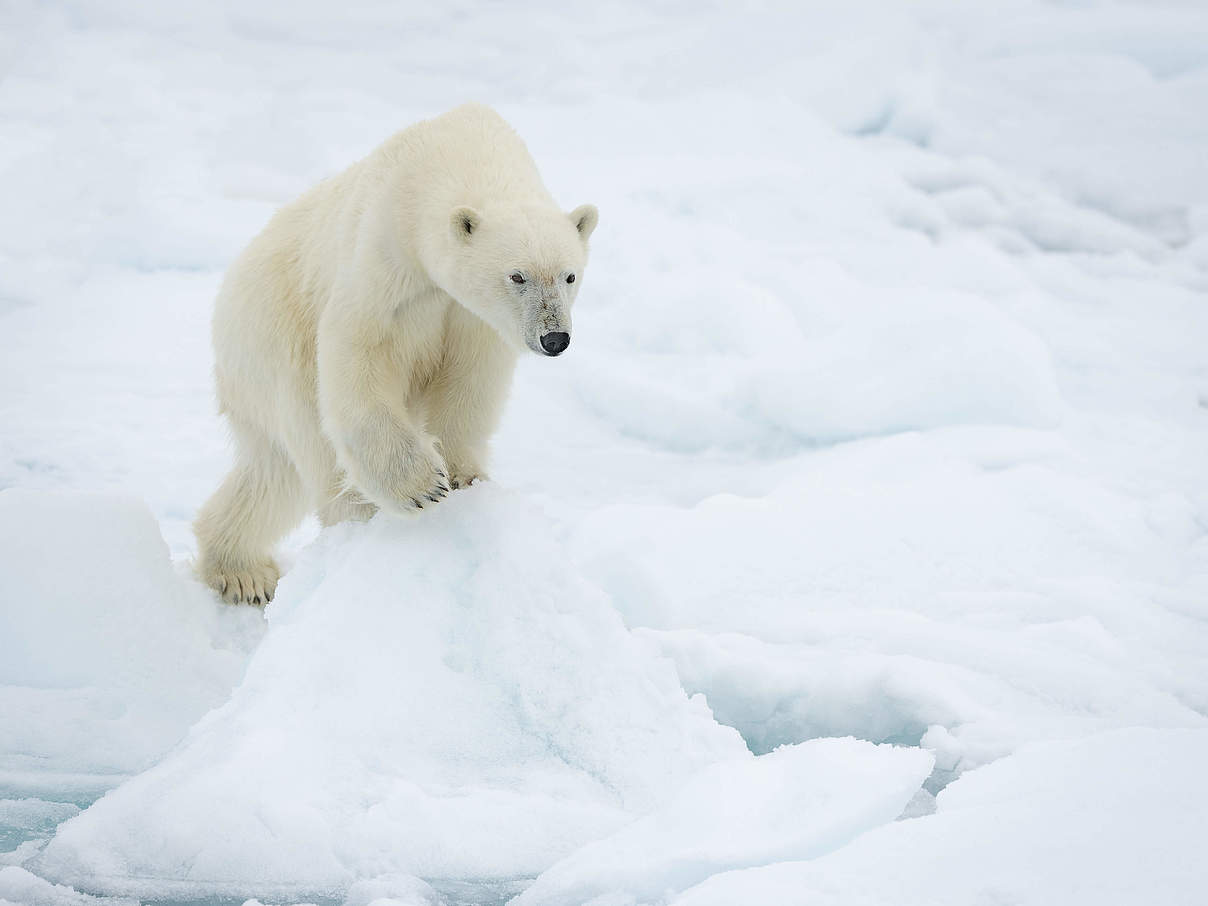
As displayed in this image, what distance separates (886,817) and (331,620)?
1.33 m

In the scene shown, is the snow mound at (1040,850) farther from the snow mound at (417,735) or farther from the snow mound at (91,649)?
the snow mound at (91,649)

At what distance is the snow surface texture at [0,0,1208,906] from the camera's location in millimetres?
2289

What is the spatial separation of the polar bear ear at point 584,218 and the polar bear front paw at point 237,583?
189cm

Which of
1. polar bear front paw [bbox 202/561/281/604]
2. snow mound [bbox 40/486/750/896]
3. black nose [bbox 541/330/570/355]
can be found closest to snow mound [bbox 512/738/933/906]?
snow mound [bbox 40/486/750/896]

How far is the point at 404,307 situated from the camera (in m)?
3.10

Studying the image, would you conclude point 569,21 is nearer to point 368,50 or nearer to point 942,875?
point 368,50

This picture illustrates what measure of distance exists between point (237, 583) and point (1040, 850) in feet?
9.78

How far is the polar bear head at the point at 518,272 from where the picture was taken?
2.75 metres

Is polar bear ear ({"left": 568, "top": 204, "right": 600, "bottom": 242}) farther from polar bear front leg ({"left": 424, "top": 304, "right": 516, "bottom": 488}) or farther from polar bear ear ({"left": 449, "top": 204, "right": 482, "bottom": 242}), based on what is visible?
polar bear front leg ({"left": 424, "top": 304, "right": 516, "bottom": 488})

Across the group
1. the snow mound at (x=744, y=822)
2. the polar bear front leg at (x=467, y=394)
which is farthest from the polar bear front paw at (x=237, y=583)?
the snow mound at (x=744, y=822)

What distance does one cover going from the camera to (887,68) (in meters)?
11.2

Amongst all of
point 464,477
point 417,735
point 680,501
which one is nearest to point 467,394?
point 464,477

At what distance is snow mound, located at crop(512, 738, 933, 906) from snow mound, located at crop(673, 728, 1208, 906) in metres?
0.09

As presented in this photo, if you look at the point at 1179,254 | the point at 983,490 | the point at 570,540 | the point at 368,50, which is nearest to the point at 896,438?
the point at 983,490
